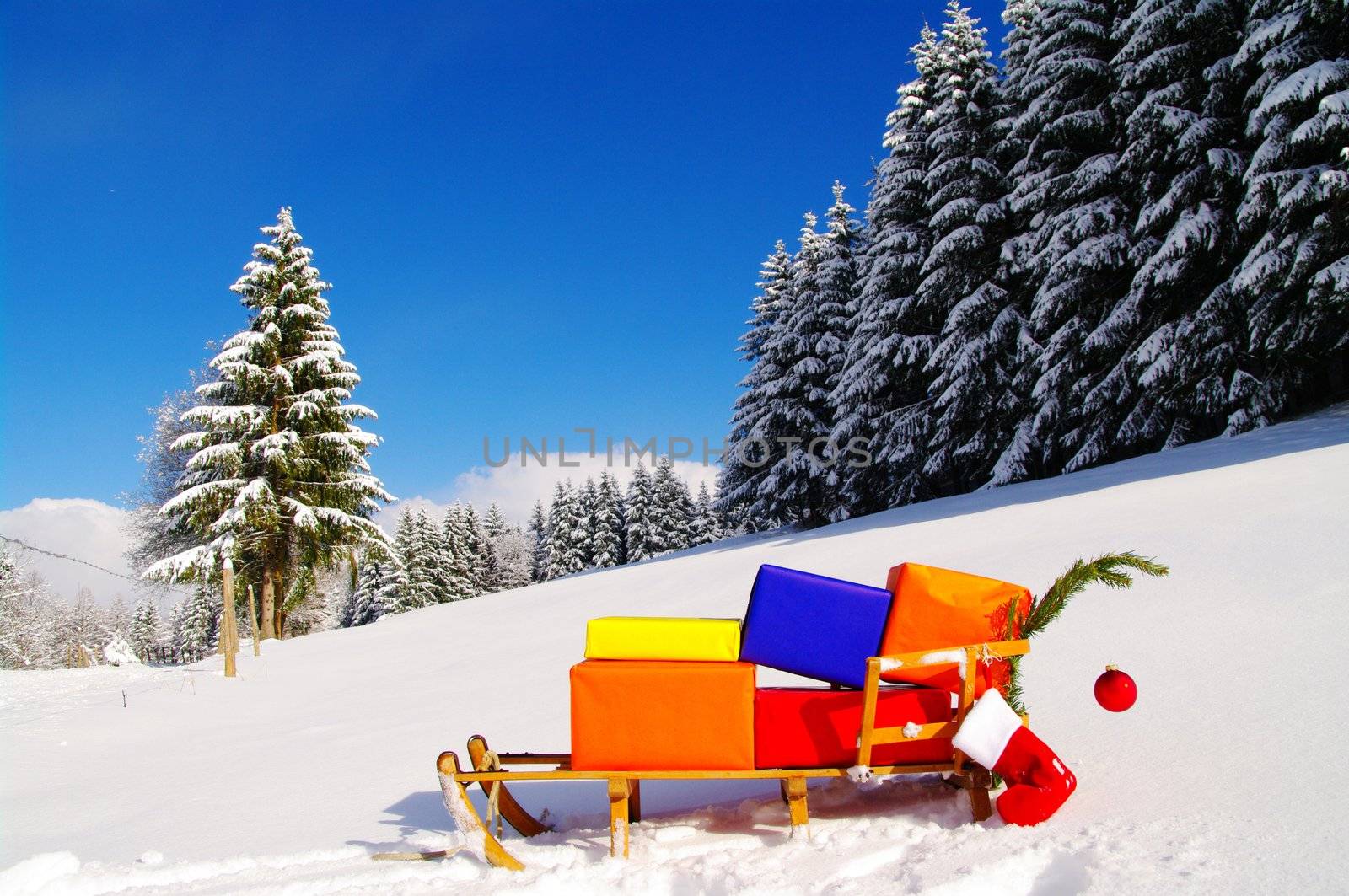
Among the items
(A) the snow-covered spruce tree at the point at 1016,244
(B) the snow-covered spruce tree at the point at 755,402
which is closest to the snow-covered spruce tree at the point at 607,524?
(B) the snow-covered spruce tree at the point at 755,402

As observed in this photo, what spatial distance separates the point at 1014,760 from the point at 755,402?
25711 millimetres

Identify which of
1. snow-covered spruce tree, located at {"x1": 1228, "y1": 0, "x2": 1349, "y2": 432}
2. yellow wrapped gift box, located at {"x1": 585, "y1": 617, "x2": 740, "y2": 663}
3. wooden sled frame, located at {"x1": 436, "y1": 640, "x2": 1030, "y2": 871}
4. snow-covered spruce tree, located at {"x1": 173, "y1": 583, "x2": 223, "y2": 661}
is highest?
snow-covered spruce tree, located at {"x1": 1228, "y1": 0, "x2": 1349, "y2": 432}

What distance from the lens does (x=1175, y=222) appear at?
1511cm

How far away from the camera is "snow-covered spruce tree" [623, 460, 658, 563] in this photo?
44031 millimetres

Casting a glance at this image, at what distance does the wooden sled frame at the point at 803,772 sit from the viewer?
312 cm

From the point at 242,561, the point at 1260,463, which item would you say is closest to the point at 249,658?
the point at 242,561

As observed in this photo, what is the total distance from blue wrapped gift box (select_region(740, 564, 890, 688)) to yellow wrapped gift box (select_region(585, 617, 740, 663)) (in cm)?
9

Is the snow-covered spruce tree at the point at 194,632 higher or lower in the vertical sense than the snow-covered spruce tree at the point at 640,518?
lower

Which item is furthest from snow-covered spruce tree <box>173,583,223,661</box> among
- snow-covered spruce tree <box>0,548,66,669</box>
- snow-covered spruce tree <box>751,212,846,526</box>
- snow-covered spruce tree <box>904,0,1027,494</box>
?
snow-covered spruce tree <box>904,0,1027,494</box>

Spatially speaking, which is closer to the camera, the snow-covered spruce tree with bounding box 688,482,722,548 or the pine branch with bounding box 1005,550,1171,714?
the pine branch with bounding box 1005,550,1171,714

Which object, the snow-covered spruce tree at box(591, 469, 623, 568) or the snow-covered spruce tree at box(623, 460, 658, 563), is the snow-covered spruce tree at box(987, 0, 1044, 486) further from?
the snow-covered spruce tree at box(591, 469, 623, 568)

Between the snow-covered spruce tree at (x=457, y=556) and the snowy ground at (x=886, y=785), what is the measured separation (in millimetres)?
35466

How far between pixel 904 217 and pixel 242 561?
19.4 meters

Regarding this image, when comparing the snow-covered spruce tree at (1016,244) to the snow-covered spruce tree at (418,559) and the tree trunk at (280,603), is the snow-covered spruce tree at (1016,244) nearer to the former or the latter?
the tree trunk at (280,603)
